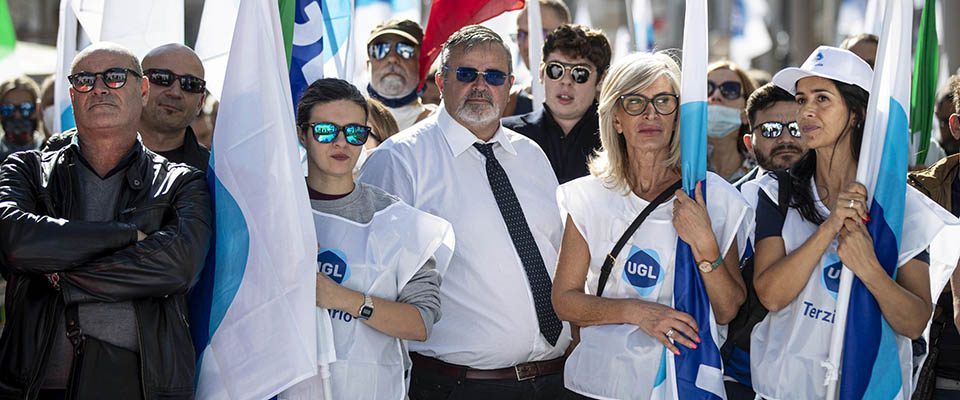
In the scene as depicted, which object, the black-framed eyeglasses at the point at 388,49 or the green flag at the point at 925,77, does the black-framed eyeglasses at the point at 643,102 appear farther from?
the black-framed eyeglasses at the point at 388,49

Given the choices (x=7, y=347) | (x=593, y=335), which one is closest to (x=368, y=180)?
(x=593, y=335)

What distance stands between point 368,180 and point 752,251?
1.52 meters

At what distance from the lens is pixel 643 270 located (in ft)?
11.8

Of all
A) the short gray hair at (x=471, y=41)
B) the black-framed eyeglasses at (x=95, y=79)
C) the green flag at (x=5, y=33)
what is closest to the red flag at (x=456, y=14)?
the short gray hair at (x=471, y=41)

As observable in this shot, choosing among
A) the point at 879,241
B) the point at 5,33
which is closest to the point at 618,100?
the point at 879,241

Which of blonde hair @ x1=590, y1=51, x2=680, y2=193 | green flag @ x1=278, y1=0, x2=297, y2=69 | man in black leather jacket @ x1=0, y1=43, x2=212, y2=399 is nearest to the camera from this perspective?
man in black leather jacket @ x1=0, y1=43, x2=212, y2=399

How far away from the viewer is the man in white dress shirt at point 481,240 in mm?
4098

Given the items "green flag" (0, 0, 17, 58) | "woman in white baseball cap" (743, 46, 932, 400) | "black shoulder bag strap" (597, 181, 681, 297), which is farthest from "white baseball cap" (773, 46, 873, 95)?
"green flag" (0, 0, 17, 58)

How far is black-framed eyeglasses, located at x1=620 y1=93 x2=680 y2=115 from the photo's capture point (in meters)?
3.68

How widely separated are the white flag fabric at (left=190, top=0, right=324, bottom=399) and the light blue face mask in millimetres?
3465

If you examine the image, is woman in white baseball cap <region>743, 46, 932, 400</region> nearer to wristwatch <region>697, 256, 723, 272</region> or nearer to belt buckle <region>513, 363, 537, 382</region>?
wristwatch <region>697, 256, 723, 272</region>

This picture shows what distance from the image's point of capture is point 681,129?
3.54m

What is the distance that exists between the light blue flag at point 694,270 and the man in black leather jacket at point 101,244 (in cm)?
160

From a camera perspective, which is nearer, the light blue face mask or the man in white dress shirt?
the man in white dress shirt
